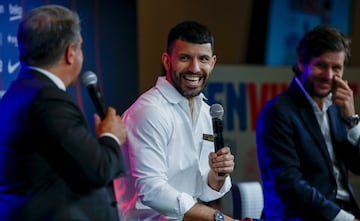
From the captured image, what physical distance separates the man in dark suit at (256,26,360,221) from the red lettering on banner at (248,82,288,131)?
229 cm

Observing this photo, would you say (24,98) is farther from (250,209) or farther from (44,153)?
(250,209)

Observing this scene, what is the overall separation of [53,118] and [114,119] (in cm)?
23

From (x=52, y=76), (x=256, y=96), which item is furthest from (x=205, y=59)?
(x=256, y=96)

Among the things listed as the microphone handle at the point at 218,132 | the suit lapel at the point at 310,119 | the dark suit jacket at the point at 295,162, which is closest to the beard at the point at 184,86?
the microphone handle at the point at 218,132

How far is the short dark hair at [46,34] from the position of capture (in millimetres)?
2328

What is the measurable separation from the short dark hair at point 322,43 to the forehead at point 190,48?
715 millimetres

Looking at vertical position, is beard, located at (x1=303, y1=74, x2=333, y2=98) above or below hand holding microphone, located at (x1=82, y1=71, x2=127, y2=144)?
below

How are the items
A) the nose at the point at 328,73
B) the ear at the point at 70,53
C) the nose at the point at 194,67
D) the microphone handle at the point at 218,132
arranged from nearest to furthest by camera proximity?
1. the ear at the point at 70,53
2. the microphone handle at the point at 218,132
3. the nose at the point at 194,67
4. the nose at the point at 328,73

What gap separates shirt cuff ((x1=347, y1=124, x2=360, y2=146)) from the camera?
3496 millimetres

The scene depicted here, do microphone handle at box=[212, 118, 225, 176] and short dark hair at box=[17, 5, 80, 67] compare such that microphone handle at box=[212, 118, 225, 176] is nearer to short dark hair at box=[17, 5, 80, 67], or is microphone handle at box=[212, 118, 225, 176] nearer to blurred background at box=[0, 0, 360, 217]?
short dark hair at box=[17, 5, 80, 67]

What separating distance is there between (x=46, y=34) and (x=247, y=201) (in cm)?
155

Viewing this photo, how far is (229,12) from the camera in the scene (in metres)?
6.16

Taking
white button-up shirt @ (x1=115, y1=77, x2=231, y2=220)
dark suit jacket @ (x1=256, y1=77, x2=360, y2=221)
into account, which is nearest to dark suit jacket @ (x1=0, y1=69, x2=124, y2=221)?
white button-up shirt @ (x1=115, y1=77, x2=231, y2=220)

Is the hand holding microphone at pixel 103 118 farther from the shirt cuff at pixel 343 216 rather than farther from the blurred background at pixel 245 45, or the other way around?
the blurred background at pixel 245 45
